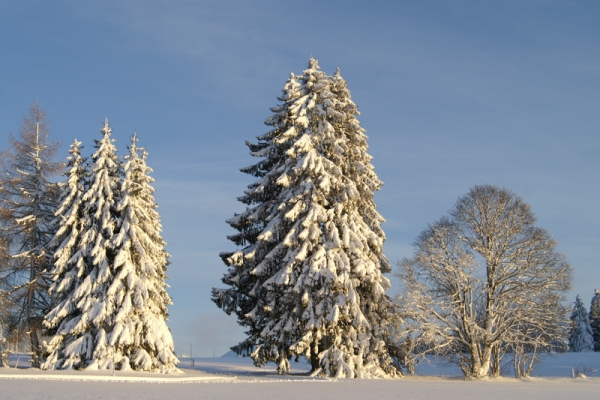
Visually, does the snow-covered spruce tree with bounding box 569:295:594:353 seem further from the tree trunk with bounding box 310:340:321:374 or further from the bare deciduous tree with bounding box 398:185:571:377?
the tree trunk with bounding box 310:340:321:374

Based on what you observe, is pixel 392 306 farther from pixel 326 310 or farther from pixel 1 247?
pixel 1 247

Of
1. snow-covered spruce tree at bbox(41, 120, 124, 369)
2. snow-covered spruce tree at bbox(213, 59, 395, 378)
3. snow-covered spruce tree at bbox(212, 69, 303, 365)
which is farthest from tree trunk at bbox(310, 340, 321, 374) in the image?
snow-covered spruce tree at bbox(41, 120, 124, 369)

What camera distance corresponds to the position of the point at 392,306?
1212 inches

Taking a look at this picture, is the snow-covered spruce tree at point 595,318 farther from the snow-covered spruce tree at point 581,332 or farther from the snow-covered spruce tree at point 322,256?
the snow-covered spruce tree at point 322,256

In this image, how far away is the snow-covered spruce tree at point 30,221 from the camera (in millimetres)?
35031

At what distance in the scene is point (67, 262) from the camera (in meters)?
31.4

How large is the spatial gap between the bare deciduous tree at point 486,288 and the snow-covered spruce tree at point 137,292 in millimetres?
12885

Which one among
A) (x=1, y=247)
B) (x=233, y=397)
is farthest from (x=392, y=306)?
(x=1, y=247)

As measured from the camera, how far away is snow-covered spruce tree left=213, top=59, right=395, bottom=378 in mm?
28094

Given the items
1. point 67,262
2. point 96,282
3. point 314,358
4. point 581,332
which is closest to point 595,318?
point 581,332

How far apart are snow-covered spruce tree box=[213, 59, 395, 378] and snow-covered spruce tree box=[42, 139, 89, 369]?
8.37m

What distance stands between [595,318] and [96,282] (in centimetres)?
7287

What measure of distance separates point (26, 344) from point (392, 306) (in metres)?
A: 22.7

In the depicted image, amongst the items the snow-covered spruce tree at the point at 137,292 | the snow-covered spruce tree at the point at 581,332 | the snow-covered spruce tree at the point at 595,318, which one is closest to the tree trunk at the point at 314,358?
the snow-covered spruce tree at the point at 137,292
